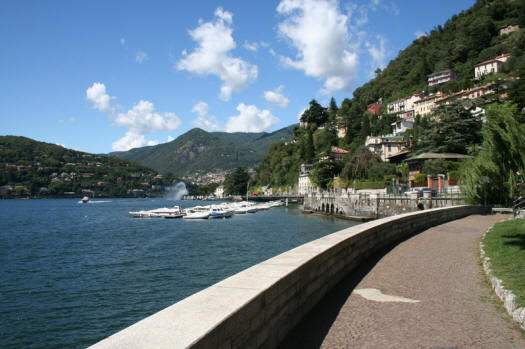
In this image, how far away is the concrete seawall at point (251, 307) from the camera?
9.79 ft

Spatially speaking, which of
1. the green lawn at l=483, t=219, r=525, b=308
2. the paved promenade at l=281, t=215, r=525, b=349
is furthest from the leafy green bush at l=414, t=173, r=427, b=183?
the paved promenade at l=281, t=215, r=525, b=349

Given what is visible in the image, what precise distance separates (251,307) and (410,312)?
3272 millimetres

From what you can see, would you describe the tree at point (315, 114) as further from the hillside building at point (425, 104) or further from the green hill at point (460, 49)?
the hillside building at point (425, 104)

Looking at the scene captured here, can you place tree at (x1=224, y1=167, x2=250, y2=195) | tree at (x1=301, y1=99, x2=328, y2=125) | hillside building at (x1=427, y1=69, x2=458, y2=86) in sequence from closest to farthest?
hillside building at (x1=427, y1=69, x2=458, y2=86) < tree at (x1=301, y1=99, x2=328, y2=125) < tree at (x1=224, y1=167, x2=250, y2=195)

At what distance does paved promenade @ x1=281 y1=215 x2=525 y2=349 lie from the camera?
480cm

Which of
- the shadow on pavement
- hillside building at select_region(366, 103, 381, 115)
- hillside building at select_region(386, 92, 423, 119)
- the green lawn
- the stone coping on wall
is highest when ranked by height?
hillside building at select_region(366, 103, 381, 115)

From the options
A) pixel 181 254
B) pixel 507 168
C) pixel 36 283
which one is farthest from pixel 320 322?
pixel 181 254

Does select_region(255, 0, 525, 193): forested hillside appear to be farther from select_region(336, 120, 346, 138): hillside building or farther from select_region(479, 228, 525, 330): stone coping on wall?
select_region(479, 228, 525, 330): stone coping on wall

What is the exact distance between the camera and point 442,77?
407 ft

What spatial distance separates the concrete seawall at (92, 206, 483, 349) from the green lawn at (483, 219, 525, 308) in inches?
117

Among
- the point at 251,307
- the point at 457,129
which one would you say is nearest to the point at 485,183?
the point at 251,307

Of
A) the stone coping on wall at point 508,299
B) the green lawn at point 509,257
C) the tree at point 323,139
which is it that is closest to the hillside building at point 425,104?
the tree at point 323,139

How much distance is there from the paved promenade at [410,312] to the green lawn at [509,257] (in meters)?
0.39

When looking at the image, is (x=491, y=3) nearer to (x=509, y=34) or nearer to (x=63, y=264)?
(x=509, y=34)
